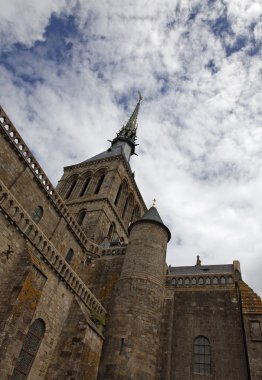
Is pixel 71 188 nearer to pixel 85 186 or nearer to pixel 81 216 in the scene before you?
pixel 85 186

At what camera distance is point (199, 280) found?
18.7 metres

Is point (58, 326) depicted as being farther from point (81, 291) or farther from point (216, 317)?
point (216, 317)

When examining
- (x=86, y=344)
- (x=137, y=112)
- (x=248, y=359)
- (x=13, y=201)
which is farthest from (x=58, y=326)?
(x=137, y=112)

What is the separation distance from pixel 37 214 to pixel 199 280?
10830 millimetres

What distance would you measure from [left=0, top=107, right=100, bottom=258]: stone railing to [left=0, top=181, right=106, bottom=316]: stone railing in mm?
5096

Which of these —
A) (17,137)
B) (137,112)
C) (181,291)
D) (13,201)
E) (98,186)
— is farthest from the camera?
(137,112)

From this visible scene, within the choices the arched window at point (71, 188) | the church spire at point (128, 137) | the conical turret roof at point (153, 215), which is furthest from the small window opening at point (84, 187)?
the conical turret roof at point (153, 215)

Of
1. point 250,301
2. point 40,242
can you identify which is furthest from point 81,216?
point 250,301

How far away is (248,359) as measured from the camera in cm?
1398

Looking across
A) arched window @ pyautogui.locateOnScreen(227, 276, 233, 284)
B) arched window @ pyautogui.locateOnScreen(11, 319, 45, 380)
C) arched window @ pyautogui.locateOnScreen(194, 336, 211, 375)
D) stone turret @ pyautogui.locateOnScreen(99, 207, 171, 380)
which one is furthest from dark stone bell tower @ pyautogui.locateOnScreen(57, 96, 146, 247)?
arched window @ pyautogui.locateOnScreen(11, 319, 45, 380)

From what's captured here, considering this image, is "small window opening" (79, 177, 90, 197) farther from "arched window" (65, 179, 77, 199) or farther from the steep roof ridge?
the steep roof ridge

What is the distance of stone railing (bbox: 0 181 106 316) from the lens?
12823mm

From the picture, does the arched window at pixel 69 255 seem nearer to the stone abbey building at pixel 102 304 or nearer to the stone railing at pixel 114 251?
the stone abbey building at pixel 102 304

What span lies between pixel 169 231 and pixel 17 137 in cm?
1163
